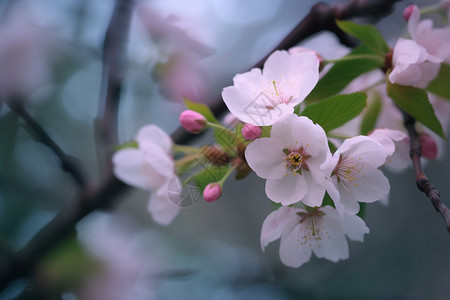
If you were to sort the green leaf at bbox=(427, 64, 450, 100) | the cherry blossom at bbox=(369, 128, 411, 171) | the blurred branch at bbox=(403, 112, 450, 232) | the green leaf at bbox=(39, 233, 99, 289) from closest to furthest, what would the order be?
1. the blurred branch at bbox=(403, 112, 450, 232)
2. the cherry blossom at bbox=(369, 128, 411, 171)
3. the green leaf at bbox=(427, 64, 450, 100)
4. the green leaf at bbox=(39, 233, 99, 289)

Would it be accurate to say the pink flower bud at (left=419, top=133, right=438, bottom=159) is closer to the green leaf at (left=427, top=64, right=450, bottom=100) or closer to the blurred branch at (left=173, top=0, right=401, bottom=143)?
the green leaf at (left=427, top=64, right=450, bottom=100)

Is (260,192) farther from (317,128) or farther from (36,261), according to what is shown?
(317,128)

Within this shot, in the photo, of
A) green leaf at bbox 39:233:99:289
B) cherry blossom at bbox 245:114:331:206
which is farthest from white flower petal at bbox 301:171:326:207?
green leaf at bbox 39:233:99:289

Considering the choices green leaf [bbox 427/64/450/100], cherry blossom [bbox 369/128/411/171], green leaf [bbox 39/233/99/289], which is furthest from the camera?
green leaf [bbox 39/233/99/289]

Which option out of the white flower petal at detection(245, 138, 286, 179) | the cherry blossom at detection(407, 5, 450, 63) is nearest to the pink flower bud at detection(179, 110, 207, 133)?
the white flower petal at detection(245, 138, 286, 179)

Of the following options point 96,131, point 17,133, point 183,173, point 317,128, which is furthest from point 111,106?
point 317,128

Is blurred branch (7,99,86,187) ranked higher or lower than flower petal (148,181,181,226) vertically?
higher

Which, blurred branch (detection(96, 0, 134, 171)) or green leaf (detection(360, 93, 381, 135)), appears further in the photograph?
blurred branch (detection(96, 0, 134, 171))
